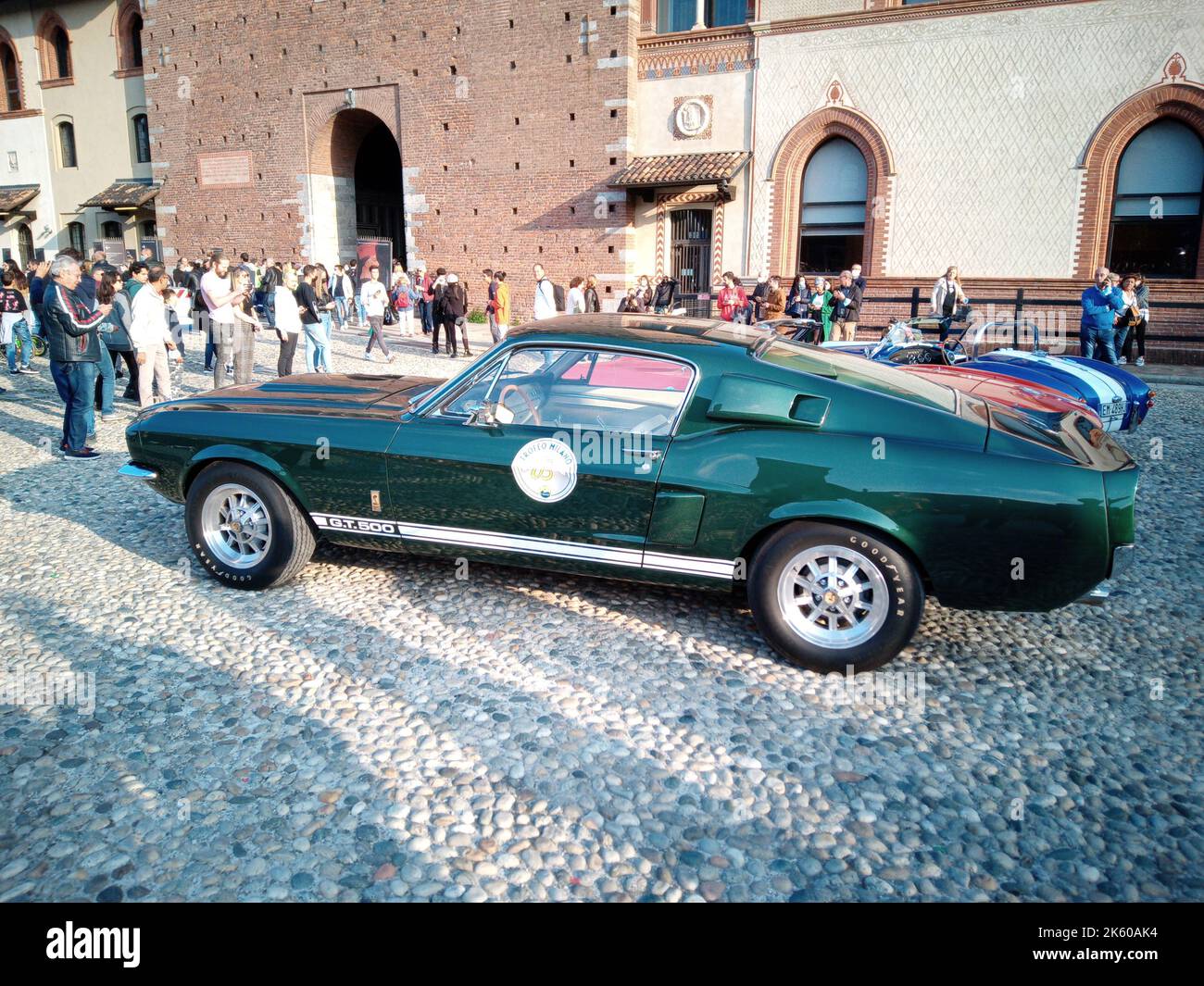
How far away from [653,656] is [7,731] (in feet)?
8.81

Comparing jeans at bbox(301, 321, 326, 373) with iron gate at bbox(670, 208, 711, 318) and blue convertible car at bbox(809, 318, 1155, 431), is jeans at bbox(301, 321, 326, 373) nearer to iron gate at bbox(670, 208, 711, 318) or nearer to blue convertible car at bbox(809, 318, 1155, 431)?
blue convertible car at bbox(809, 318, 1155, 431)

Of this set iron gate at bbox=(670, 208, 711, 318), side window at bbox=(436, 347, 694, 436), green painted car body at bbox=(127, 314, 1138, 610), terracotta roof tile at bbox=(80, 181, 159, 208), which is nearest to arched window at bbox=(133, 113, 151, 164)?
terracotta roof tile at bbox=(80, 181, 159, 208)

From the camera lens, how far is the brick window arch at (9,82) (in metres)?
31.7

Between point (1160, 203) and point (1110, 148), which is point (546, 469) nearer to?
point (1110, 148)


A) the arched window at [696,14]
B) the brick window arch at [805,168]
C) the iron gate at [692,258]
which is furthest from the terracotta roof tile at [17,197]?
the brick window arch at [805,168]

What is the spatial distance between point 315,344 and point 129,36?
25.0 m

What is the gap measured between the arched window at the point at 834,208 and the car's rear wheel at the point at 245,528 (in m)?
17.5

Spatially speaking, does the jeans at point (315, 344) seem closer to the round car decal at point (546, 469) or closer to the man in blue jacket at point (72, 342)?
the man in blue jacket at point (72, 342)

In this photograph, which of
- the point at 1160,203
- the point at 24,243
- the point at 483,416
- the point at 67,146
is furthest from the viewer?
the point at 24,243

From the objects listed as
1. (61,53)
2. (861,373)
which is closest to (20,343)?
(861,373)

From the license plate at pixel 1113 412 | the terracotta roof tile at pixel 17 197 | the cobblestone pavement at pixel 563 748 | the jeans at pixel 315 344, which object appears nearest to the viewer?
the cobblestone pavement at pixel 563 748

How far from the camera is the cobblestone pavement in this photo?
2.66m

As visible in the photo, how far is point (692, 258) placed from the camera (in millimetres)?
21031
